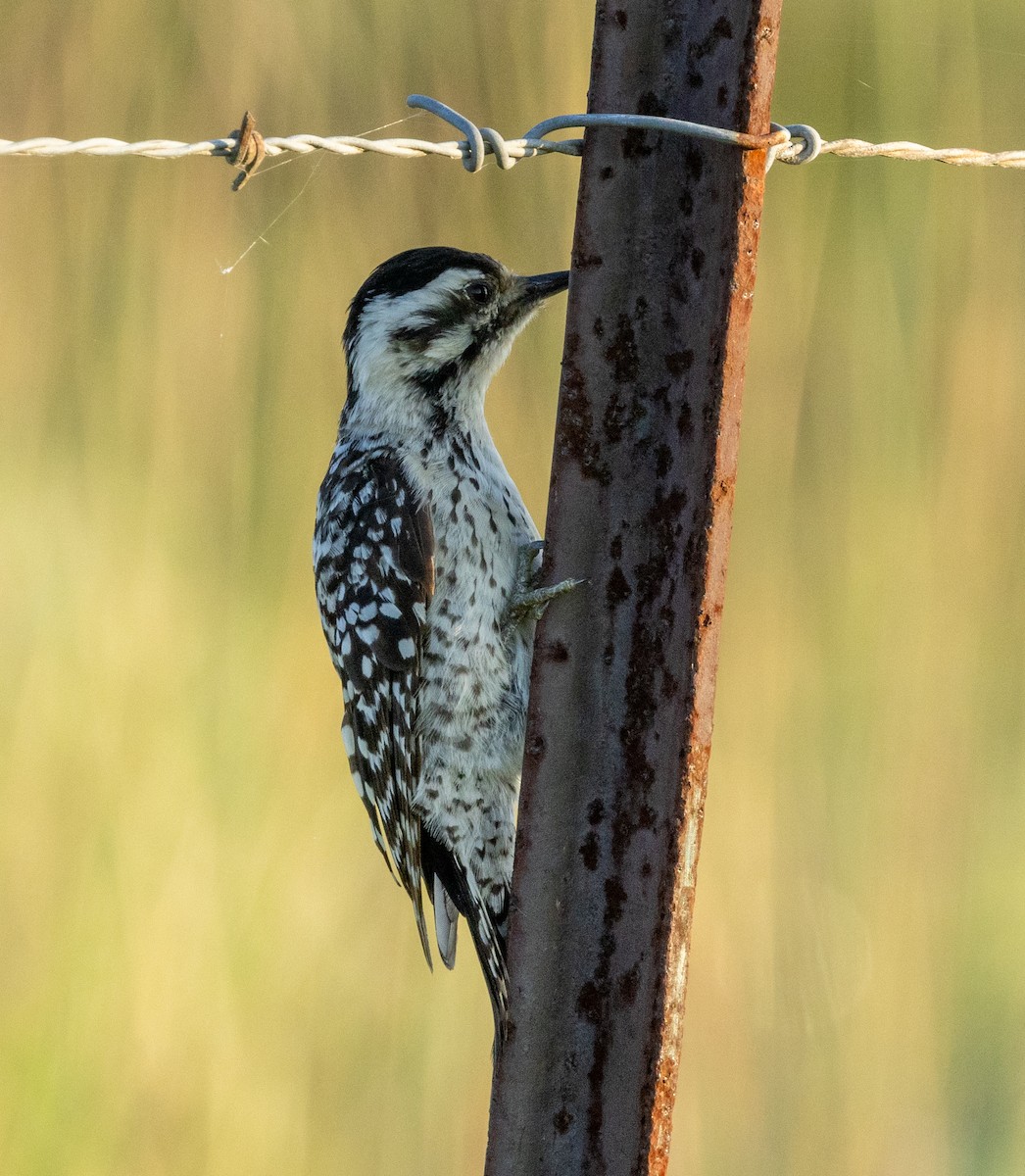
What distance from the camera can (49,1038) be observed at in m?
2.73

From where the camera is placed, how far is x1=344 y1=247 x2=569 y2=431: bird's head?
2.79 m

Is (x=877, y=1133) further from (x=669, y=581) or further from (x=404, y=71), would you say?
(x=404, y=71)

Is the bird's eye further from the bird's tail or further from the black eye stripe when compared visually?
the bird's tail

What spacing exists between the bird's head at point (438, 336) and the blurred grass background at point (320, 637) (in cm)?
32

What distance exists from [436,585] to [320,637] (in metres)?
0.68

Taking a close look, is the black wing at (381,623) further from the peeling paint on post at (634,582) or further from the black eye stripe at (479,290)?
the peeling paint on post at (634,582)

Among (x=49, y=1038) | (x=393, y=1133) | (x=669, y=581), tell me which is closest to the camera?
(x=669, y=581)

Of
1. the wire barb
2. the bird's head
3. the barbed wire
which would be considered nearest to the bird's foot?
the bird's head

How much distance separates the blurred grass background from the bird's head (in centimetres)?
32

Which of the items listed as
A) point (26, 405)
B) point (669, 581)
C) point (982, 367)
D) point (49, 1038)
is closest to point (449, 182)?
point (26, 405)

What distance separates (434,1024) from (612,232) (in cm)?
197

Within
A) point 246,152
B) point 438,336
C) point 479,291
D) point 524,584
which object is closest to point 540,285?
point 479,291

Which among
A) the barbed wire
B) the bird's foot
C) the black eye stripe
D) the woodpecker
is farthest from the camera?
the black eye stripe

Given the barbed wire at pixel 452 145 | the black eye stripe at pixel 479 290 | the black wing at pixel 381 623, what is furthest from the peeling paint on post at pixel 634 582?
the black eye stripe at pixel 479 290
